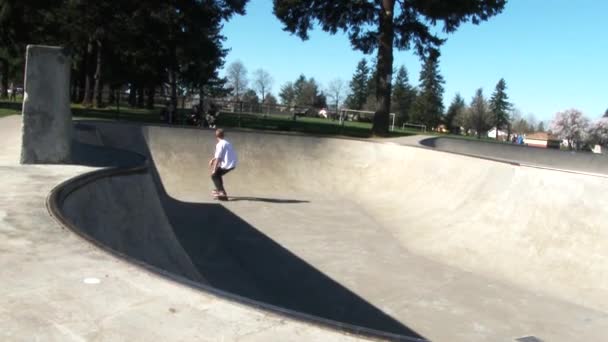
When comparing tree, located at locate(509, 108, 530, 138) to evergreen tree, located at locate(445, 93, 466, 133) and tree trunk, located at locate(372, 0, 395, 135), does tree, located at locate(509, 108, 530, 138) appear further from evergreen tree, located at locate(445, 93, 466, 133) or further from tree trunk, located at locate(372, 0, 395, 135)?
tree trunk, located at locate(372, 0, 395, 135)

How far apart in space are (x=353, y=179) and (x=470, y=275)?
284 inches

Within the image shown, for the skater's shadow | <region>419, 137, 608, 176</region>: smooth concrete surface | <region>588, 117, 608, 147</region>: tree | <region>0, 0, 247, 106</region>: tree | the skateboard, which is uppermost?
<region>0, 0, 247, 106</region>: tree

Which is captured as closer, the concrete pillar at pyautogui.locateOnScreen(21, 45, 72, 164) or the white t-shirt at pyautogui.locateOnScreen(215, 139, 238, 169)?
the concrete pillar at pyautogui.locateOnScreen(21, 45, 72, 164)

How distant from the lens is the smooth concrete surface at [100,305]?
272 cm

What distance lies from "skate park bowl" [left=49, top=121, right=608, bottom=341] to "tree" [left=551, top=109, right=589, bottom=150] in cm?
7086

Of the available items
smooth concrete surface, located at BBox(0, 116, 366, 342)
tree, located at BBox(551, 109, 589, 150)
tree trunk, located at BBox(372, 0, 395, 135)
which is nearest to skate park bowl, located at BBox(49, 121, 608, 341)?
smooth concrete surface, located at BBox(0, 116, 366, 342)

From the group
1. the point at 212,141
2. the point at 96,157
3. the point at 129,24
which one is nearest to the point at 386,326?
the point at 96,157

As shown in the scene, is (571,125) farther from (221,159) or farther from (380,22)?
(221,159)

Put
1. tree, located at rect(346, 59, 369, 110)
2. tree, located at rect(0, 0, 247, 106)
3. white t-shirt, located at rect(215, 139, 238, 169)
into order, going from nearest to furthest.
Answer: white t-shirt, located at rect(215, 139, 238, 169)
tree, located at rect(0, 0, 247, 106)
tree, located at rect(346, 59, 369, 110)

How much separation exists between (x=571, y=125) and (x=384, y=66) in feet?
202

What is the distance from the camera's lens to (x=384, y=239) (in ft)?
31.9

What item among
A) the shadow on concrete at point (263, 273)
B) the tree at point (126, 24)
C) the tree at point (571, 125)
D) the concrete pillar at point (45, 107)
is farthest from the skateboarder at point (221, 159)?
the tree at point (571, 125)

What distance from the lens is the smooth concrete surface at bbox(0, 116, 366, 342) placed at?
2.72m

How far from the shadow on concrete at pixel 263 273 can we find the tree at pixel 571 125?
75.4m
